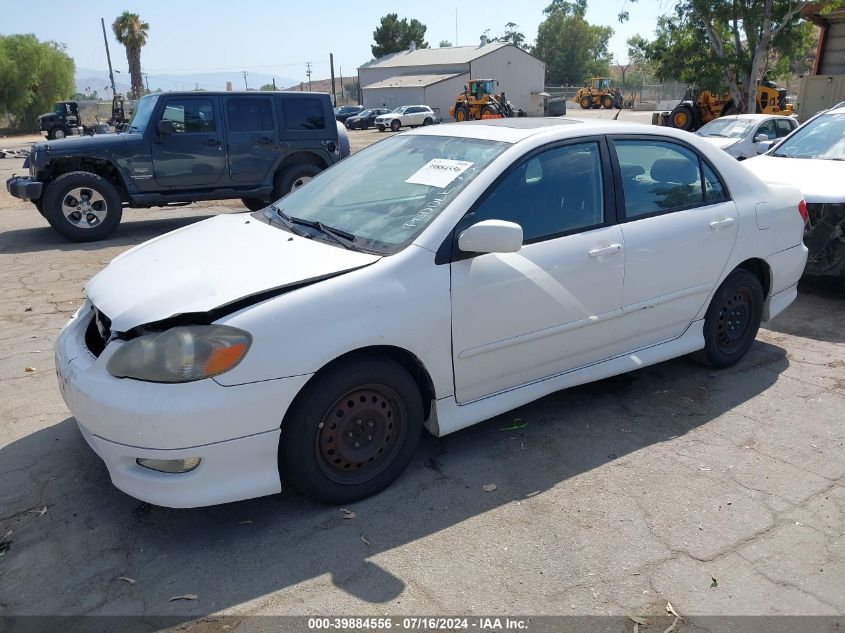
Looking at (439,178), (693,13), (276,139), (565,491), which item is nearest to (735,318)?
(565,491)

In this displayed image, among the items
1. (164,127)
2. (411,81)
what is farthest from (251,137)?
(411,81)

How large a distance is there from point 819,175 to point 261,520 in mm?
6162

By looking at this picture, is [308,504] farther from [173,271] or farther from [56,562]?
[173,271]

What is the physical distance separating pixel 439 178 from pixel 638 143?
1.33 m

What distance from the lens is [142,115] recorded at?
30.8ft

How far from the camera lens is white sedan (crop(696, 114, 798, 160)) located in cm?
1349

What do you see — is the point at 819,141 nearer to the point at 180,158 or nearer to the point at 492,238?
the point at 492,238

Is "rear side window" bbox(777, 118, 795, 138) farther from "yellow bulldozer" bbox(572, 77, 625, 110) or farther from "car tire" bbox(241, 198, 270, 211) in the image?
"yellow bulldozer" bbox(572, 77, 625, 110)

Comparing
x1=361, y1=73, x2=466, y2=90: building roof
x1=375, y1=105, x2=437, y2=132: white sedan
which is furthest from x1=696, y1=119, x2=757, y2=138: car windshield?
x1=361, y1=73, x2=466, y2=90: building roof

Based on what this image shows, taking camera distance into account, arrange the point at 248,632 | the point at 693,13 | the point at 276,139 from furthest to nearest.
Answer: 1. the point at 693,13
2. the point at 276,139
3. the point at 248,632

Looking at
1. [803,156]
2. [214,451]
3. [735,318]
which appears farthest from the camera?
[803,156]

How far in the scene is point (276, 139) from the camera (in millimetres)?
10016

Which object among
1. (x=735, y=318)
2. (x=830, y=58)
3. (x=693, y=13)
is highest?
(x=693, y=13)

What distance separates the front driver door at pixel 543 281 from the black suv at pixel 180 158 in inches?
281
